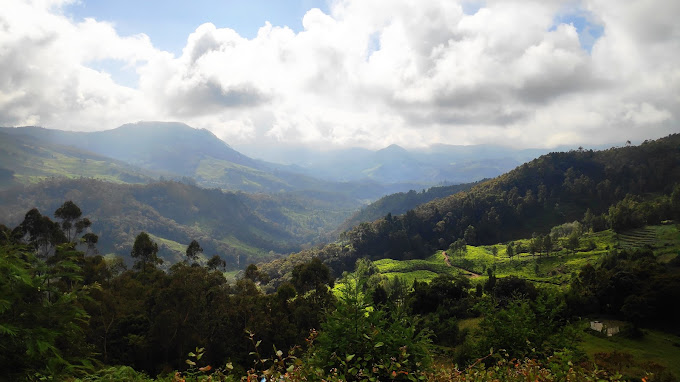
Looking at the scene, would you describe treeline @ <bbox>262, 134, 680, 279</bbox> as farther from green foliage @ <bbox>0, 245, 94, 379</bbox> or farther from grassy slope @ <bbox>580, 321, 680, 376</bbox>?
green foliage @ <bbox>0, 245, 94, 379</bbox>

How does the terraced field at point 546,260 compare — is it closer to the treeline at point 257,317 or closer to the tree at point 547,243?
the tree at point 547,243

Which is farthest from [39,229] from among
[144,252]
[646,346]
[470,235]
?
[470,235]

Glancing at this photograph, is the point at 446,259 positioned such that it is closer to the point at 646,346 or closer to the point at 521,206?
the point at 521,206

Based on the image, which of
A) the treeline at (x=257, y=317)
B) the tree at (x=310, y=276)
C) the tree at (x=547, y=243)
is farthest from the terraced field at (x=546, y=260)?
the tree at (x=310, y=276)

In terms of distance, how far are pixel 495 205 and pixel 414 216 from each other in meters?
32.3

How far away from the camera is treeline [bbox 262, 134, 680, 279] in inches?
4872

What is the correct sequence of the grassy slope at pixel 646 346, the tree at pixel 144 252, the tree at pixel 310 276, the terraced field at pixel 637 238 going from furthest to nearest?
the terraced field at pixel 637 238 < the tree at pixel 144 252 < the tree at pixel 310 276 < the grassy slope at pixel 646 346

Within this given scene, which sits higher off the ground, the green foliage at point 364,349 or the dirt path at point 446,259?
the green foliage at point 364,349

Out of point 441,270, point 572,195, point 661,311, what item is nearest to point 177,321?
point 661,311

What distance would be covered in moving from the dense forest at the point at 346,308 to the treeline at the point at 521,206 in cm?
105

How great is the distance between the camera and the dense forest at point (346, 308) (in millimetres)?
6312

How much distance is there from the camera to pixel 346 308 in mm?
6559

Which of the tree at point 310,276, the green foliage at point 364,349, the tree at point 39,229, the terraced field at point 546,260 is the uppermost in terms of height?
the green foliage at point 364,349

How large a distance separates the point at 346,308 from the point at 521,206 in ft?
479
